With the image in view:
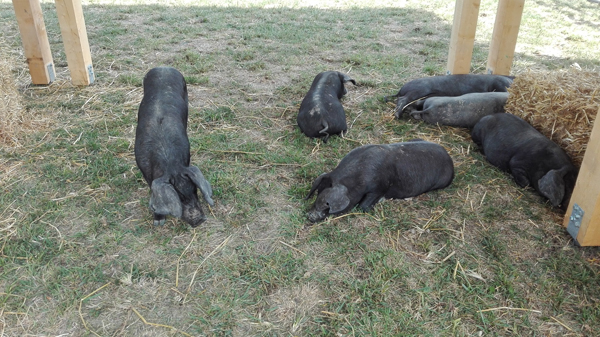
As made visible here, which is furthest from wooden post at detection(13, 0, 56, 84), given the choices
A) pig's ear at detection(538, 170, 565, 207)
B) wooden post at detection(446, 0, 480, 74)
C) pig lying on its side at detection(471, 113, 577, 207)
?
pig's ear at detection(538, 170, 565, 207)

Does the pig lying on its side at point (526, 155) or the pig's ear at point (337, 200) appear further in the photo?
the pig lying on its side at point (526, 155)

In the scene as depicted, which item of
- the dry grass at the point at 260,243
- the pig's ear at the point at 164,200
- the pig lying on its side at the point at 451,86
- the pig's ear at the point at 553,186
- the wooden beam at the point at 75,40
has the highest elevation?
the wooden beam at the point at 75,40

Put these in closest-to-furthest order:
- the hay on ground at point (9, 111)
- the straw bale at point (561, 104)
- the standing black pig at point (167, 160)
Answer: the standing black pig at point (167, 160) < the straw bale at point (561, 104) < the hay on ground at point (9, 111)

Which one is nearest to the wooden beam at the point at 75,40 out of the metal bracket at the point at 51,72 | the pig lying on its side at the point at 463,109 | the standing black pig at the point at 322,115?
the metal bracket at the point at 51,72

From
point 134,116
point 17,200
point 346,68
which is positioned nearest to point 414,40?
point 346,68

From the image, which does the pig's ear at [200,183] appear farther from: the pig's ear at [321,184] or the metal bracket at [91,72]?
the metal bracket at [91,72]

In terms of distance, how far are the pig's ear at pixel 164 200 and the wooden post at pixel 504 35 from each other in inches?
206

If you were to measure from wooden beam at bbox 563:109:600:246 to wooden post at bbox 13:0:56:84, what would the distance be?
6942 mm

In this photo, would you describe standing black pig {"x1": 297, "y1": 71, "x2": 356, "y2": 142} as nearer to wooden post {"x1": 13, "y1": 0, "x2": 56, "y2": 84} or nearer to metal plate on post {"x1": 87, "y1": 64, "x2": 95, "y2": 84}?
metal plate on post {"x1": 87, "y1": 64, "x2": 95, "y2": 84}

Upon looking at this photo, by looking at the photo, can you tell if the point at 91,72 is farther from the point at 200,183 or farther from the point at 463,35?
the point at 463,35

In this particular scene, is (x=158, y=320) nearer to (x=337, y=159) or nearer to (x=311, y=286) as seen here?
(x=311, y=286)

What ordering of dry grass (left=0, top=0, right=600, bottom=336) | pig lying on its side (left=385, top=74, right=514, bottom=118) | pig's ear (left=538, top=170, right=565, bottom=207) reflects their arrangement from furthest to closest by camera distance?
1. pig lying on its side (left=385, top=74, right=514, bottom=118)
2. pig's ear (left=538, top=170, right=565, bottom=207)
3. dry grass (left=0, top=0, right=600, bottom=336)

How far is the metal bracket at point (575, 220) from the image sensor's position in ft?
12.5

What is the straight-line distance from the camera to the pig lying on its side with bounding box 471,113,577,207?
4314 mm
